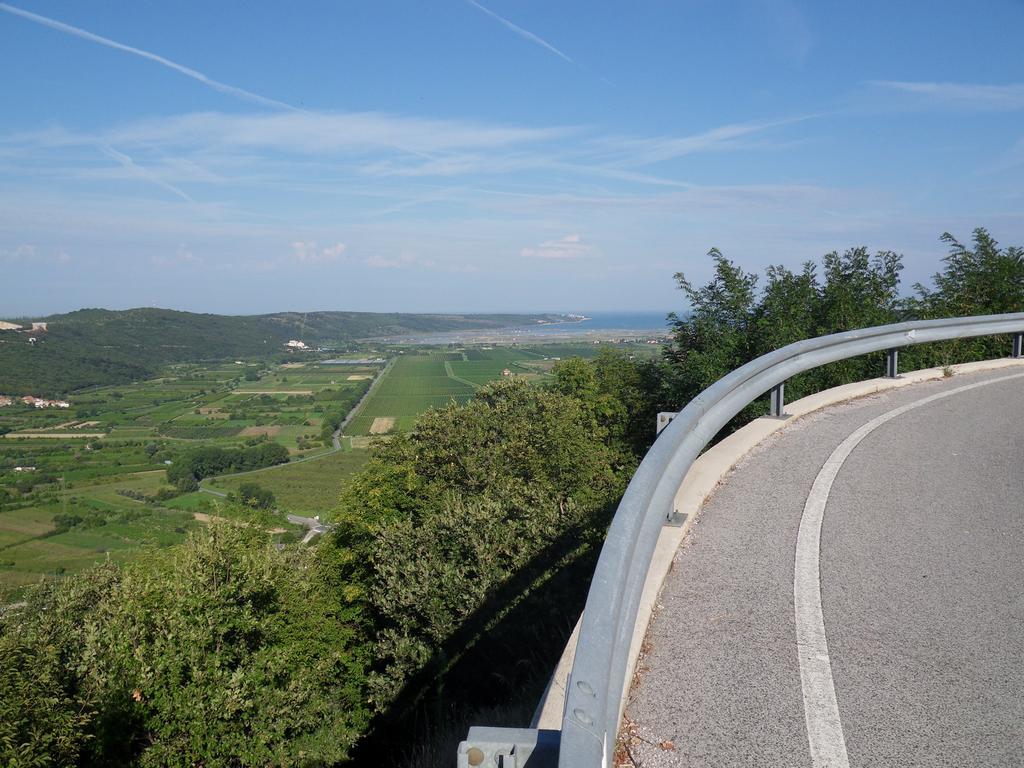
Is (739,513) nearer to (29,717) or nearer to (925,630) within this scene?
(925,630)

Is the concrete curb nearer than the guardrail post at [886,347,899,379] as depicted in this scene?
Yes

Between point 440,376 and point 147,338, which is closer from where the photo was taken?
point 440,376

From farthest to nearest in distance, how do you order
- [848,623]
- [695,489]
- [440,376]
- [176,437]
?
[440,376]
[176,437]
[695,489]
[848,623]

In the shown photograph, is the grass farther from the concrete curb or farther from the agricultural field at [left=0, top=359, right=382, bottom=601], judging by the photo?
the concrete curb

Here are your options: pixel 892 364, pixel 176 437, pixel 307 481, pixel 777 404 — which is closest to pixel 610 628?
pixel 777 404

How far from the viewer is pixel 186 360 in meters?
105

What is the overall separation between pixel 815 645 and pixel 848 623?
0.33 meters

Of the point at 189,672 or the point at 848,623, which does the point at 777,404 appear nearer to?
the point at 848,623

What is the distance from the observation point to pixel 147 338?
103562 mm

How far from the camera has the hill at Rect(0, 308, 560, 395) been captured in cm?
8119

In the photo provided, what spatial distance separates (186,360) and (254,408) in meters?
38.4

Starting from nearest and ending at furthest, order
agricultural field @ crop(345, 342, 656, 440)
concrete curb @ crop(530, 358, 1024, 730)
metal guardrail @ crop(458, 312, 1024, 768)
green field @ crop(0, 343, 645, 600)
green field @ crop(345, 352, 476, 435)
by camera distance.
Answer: metal guardrail @ crop(458, 312, 1024, 768)
concrete curb @ crop(530, 358, 1024, 730)
green field @ crop(0, 343, 645, 600)
agricultural field @ crop(345, 342, 656, 440)
green field @ crop(345, 352, 476, 435)

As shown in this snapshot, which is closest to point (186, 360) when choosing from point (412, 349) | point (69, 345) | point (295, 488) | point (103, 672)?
point (69, 345)

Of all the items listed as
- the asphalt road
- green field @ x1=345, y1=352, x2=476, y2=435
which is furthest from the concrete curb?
green field @ x1=345, y1=352, x2=476, y2=435
